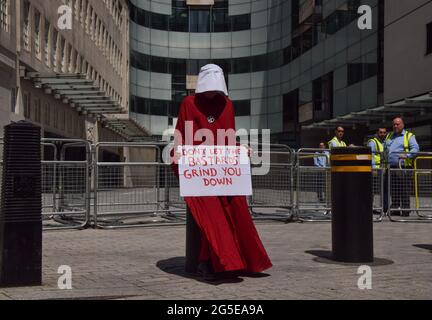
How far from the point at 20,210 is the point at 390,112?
23128mm

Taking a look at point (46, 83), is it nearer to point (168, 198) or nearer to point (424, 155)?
point (168, 198)

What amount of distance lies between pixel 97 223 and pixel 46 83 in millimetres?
14841

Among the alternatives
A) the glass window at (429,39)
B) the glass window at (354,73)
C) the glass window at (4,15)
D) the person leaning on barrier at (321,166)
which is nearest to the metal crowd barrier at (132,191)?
the person leaning on barrier at (321,166)

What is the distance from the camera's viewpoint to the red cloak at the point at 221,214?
5258mm

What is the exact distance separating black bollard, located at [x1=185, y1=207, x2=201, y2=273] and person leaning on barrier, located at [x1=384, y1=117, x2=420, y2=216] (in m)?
6.99

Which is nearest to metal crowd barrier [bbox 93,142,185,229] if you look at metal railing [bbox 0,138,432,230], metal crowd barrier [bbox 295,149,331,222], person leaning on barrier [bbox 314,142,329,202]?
metal railing [bbox 0,138,432,230]

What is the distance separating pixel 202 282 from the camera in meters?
5.20

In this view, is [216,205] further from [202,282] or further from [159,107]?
[159,107]

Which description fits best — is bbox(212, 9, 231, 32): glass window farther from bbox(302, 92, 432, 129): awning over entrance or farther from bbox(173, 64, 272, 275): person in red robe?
bbox(173, 64, 272, 275): person in red robe

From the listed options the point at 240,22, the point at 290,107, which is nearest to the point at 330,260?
the point at 290,107

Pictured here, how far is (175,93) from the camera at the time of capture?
52.5m

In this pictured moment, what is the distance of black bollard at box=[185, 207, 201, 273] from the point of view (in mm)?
5492

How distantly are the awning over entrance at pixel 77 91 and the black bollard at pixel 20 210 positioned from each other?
18.1 m
